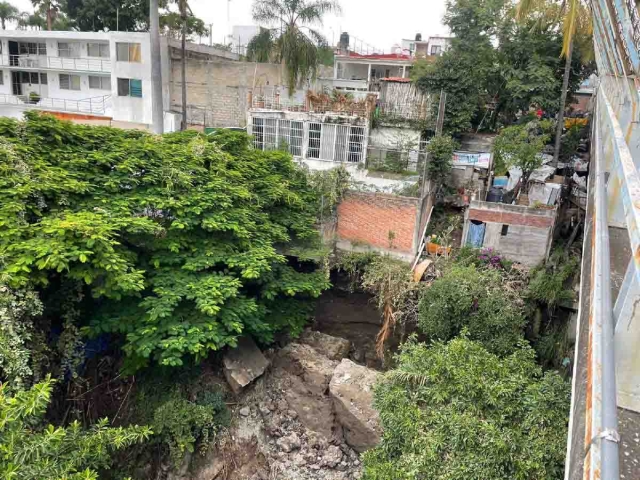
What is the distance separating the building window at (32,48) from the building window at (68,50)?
1.25m

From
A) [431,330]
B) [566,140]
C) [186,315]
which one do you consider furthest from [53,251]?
[566,140]

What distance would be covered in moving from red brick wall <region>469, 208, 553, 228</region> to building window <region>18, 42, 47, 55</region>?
989 inches

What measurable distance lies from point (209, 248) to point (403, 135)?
29.9ft

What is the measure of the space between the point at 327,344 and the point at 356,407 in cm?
277

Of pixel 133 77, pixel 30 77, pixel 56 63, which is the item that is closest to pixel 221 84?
pixel 133 77

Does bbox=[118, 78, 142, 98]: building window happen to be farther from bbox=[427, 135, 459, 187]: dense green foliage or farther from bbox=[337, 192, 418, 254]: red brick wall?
bbox=[427, 135, 459, 187]: dense green foliage

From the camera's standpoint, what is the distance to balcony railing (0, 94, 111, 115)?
24.1 meters

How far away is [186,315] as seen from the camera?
1022 centimetres

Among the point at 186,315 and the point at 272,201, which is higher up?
the point at 272,201

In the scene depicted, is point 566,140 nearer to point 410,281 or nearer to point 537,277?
point 537,277

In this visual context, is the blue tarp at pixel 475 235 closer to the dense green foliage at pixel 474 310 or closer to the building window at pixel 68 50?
the dense green foliage at pixel 474 310

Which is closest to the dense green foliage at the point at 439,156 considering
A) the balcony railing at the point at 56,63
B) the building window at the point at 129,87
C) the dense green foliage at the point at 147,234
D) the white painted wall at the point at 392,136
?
the white painted wall at the point at 392,136

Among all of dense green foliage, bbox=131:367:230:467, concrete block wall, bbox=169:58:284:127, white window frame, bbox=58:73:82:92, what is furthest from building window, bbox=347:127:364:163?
white window frame, bbox=58:73:82:92

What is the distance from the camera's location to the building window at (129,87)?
22547 mm
